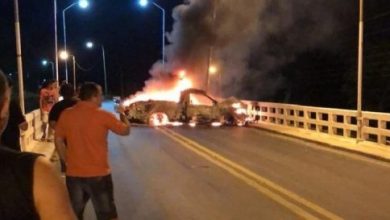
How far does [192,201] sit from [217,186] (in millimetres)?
1508

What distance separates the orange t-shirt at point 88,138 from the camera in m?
6.08

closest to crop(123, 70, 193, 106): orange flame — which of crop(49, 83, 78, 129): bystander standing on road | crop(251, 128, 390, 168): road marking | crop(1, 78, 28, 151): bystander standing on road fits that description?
crop(251, 128, 390, 168): road marking

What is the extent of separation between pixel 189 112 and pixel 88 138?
22.0 m

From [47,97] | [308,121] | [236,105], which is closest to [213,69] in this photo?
[236,105]

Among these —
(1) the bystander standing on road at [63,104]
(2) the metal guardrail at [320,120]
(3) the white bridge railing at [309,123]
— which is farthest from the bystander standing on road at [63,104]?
(2) the metal guardrail at [320,120]

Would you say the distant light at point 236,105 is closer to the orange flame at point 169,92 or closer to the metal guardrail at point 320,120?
the metal guardrail at point 320,120

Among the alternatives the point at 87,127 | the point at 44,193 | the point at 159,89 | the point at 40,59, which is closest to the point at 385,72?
the point at 159,89

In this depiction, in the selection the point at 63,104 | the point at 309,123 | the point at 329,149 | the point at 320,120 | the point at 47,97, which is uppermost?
the point at 63,104

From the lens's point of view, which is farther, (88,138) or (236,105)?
(236,105)

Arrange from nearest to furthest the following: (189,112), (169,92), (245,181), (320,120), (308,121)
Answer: (245,181) → (320,120) → (308,121) → (189,112) → (169,92)

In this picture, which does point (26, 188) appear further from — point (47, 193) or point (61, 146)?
point (61, 146)

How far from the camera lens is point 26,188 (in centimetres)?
221

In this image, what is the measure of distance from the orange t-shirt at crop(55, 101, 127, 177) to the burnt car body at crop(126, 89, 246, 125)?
71.4 feet

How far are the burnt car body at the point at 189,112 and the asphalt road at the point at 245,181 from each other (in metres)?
7.96
